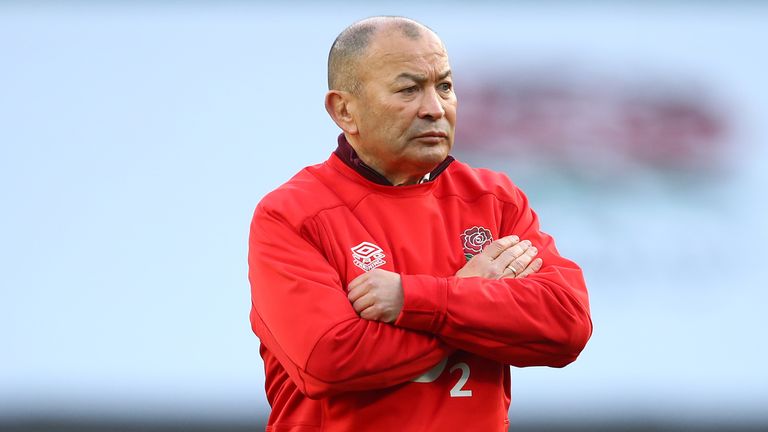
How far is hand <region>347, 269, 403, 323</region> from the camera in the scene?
2061mm

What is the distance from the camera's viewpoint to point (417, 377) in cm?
210

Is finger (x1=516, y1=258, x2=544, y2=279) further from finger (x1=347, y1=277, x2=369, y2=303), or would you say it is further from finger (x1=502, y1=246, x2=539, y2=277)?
finger (x1=347, y1=277, x2=369, y2=303)

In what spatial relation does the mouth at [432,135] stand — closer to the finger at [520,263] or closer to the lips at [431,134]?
the lips at [431,134]

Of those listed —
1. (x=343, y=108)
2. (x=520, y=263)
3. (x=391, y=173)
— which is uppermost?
(x=343, y=108)

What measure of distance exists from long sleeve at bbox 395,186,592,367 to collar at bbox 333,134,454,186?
28cm

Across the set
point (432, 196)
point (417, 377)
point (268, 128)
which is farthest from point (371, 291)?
point (268, 128)

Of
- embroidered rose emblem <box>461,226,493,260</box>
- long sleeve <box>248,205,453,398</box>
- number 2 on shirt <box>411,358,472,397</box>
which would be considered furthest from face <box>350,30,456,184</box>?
number 2 on shirt <box>411,358,472,397</box>

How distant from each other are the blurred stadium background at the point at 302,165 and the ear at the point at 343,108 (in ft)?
5.79

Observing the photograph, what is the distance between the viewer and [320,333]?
80.0 inches

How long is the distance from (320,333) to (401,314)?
152mm

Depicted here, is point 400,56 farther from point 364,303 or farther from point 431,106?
point 364,303

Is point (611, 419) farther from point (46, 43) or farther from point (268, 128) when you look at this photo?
point (46, 43)

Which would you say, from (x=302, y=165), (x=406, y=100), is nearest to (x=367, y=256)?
(x=406, y=100)

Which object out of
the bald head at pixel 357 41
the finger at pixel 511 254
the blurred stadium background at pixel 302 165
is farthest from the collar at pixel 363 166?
the blurred stadium background at pixel 302 165
